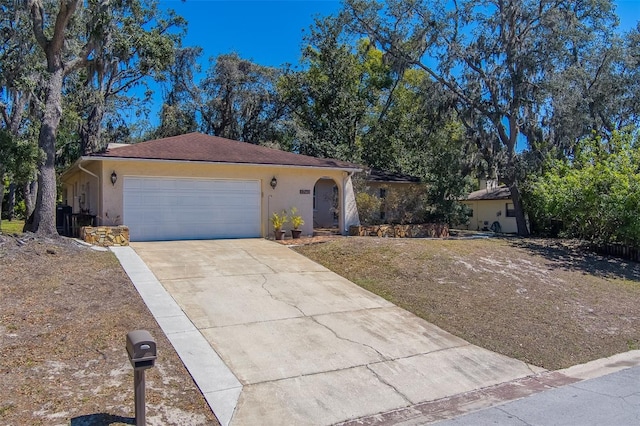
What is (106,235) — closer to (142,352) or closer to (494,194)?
(142,352)

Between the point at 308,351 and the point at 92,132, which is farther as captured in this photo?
the point at 92,132

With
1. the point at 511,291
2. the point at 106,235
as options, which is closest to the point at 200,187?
the point at 106,235

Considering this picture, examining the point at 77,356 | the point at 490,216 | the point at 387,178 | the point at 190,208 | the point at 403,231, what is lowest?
the point at 77,356

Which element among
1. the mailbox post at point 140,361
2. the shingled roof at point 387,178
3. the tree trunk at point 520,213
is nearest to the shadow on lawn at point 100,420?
the mailbox post at point 140,361

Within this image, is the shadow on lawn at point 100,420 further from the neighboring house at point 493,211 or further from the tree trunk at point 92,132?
the neighboring house at point 493,211

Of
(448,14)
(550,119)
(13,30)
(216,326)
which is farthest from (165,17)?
(216,326)

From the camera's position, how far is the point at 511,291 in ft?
31.6

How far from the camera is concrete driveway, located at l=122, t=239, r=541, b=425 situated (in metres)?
5.02

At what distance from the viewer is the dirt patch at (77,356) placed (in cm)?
436

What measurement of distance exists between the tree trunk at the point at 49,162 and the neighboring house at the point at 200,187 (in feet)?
3.58

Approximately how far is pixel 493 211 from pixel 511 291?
71.3ft

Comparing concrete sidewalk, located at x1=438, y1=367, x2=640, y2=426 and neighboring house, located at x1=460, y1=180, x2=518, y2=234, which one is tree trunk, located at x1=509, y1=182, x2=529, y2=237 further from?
concrete sidewalk, located at x1=438, y1=367, x2=640, y2=426

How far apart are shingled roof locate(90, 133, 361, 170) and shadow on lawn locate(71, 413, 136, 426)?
410 inches

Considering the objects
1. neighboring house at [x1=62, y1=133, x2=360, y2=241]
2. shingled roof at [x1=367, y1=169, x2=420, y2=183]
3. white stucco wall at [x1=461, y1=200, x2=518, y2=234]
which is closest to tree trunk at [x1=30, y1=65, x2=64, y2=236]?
neighboring house at [x1=62, y1=133, x2=360, y2=241]
